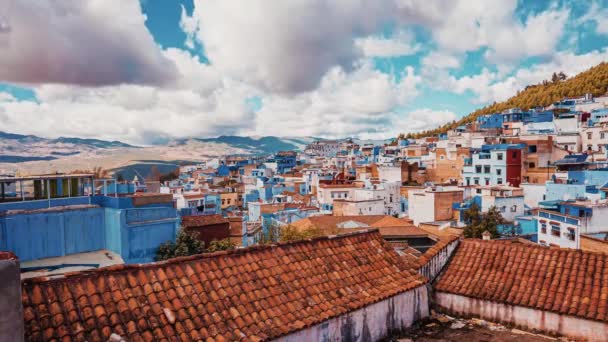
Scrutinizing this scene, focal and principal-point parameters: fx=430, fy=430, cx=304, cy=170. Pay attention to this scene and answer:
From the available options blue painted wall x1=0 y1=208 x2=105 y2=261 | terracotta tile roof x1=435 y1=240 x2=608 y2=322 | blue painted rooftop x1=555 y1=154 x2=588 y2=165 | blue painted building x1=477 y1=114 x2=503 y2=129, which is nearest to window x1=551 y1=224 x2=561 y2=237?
blue painted rooftop x1=555 y1=154 x2=588 y2=165

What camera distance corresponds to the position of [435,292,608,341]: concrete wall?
7.61m

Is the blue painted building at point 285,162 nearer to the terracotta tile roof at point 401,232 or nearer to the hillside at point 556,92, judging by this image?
the hillside at point 556,92

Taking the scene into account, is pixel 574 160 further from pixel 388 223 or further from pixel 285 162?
pixel 285 162

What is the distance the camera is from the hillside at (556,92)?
287 ft

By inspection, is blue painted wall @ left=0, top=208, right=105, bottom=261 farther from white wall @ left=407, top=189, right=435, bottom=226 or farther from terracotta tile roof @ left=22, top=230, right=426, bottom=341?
white wall @ left=407, top=189, right=435, bottom=226

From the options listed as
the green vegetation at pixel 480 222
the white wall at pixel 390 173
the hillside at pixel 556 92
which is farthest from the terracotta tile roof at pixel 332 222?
the hillside at pixel 556 92

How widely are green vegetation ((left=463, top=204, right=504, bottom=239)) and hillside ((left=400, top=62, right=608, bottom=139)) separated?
66.4 metres

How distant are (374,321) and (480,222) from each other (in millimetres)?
26096

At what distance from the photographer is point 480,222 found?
3094 centimetres

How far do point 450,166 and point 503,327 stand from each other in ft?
157

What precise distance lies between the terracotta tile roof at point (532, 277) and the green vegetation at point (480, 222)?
2002 cm

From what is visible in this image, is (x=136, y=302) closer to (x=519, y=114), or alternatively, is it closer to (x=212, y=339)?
(x=212, y=339)

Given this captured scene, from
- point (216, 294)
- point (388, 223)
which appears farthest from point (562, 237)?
point (216, 294)

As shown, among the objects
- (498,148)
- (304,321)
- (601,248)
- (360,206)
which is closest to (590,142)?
(498,148)
